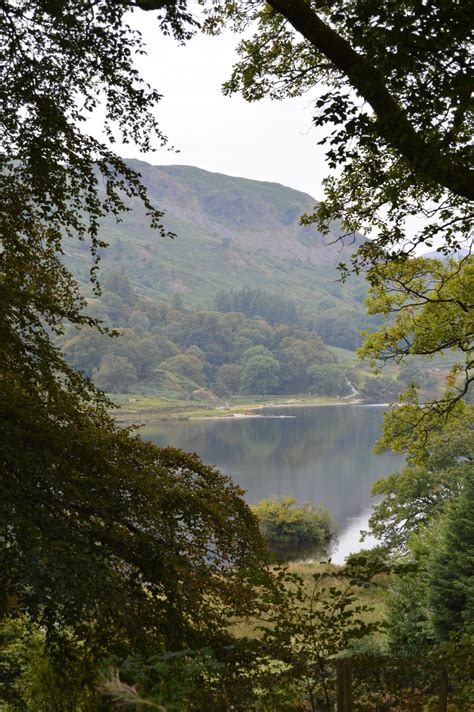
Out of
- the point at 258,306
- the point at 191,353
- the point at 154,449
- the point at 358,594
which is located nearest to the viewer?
the point at 154,449

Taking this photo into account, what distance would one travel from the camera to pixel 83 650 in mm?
5133

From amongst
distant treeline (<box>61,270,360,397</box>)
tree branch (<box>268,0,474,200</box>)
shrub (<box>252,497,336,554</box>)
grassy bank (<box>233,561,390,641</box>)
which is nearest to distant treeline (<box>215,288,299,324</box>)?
distant treeline (<box>61,270,360,397</box>)

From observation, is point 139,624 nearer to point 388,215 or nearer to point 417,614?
point 388,215

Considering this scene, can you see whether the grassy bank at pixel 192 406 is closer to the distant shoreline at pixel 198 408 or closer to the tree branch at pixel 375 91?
the distant shoreline at pixel 198 408

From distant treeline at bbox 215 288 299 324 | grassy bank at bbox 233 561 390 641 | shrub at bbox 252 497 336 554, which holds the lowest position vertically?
shrub at bbox 252 497 336 554

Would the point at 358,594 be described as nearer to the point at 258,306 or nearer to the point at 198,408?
the point at 198,408

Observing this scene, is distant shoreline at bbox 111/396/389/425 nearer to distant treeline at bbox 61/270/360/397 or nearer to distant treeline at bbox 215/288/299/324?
distant treeline at bbox 61/270/360/397

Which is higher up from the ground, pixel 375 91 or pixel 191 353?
pixel 375 91

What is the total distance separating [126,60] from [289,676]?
4.97 meters

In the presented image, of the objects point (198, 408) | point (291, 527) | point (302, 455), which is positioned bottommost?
point (302, 455)

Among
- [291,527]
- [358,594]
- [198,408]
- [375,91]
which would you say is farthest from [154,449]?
[198,408]

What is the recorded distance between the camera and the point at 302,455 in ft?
194

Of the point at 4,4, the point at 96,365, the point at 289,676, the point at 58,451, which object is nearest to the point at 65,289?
the point at 58,451

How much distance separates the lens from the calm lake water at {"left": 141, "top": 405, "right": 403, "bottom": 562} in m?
41.2
